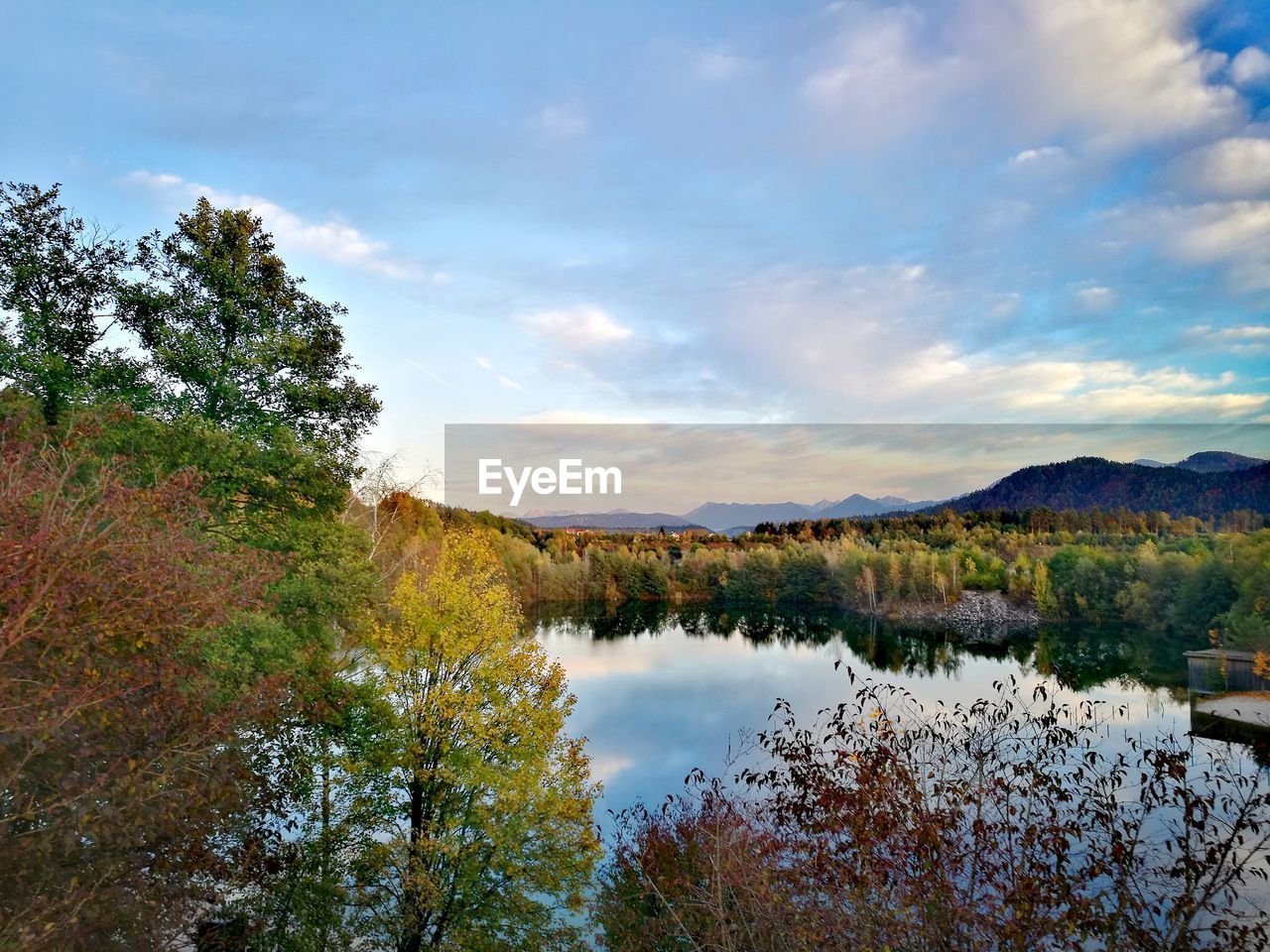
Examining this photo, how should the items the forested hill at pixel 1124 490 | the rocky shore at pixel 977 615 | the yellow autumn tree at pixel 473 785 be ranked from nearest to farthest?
the yellow autumn tree at pixel 473 785 → the rocky shore at pixel 977 615 → the forested hill at pixel 1124 490

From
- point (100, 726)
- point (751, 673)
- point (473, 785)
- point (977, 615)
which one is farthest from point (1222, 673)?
point (100, 726)

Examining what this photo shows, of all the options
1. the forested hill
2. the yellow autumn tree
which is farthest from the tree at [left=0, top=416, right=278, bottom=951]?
the forested hill

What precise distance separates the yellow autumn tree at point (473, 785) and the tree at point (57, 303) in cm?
503

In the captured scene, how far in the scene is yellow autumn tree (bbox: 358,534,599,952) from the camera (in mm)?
8922

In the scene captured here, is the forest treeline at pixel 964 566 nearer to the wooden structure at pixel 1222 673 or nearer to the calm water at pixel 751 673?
the wooden structure at pixel 1222 673

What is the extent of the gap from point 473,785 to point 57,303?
28.4ft

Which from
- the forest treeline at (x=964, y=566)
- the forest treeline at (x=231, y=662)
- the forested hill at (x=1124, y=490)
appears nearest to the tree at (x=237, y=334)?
the forest treeline at (x=231, y=662)

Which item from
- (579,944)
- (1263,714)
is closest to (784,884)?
(579,944)

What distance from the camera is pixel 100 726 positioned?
174 inches

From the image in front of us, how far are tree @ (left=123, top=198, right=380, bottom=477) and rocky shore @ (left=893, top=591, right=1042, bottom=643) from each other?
46.2 meters

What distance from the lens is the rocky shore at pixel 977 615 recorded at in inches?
2014

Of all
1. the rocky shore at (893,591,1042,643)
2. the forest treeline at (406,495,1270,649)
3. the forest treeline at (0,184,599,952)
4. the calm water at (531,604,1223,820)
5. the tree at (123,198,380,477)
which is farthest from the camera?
the rocky shore at (893,591,1042,643)

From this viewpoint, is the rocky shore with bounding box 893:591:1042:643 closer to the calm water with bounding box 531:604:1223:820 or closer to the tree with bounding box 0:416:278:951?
the calm water with bounding box 531:604:1223:820

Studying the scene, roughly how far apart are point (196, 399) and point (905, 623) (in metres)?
50.4
